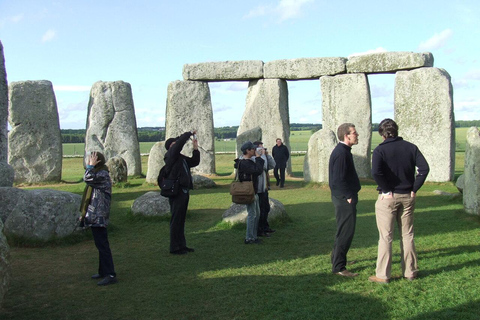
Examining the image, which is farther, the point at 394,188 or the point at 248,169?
the point at 248,169

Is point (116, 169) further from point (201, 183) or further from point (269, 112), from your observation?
point (269, 112)

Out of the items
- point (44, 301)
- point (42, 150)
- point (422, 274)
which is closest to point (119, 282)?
point (44, 301)

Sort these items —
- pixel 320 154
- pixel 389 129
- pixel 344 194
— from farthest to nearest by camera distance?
pixel 320 154 → pixel 344 194 → pixel 389 129

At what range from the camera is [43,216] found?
8148 millimetres

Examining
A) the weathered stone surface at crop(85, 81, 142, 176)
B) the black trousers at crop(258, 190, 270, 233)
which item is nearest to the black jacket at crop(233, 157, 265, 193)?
the black trousers at crop(258, 190, 270, 233)

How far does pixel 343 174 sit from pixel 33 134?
14.2 meters

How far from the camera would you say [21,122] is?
17.6 m

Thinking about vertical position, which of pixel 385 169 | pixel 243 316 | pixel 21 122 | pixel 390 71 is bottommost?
pixel 243 316

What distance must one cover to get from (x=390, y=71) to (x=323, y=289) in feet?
44.3

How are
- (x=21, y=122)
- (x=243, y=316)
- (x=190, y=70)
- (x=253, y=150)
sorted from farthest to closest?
(x=190, y=70)
(x=21, y=122)
(x=253, y=150)
(x=243, y=316)

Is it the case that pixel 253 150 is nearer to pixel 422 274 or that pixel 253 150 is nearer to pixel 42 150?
pixel 422 274

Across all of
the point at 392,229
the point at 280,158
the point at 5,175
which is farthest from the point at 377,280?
the point at 280,158

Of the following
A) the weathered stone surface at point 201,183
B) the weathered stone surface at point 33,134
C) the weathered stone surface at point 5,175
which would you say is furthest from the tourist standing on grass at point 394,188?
the weathered stone surface at point 33,134

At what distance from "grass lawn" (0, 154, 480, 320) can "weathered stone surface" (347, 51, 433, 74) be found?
27.0 ft
